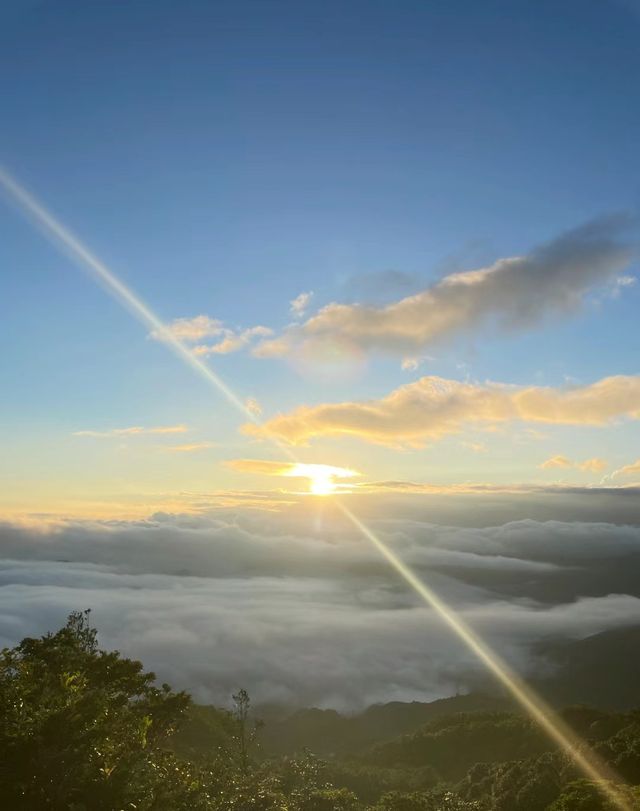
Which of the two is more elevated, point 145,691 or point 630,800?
point 145,691

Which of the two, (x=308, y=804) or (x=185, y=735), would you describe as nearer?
(x=308, y=804)

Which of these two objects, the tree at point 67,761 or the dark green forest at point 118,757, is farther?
the dark green forest at point 118,757

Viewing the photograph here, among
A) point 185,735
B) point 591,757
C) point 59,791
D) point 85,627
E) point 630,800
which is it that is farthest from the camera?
point 185,735

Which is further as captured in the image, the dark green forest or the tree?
the dark green forest

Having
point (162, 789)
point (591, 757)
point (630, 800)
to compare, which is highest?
point (162, 789)

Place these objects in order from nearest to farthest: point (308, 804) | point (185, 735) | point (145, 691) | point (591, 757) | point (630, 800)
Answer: point (630, 800) → point (145, 691) → point (308, 804) → point (591, 757) → point (185, 735)

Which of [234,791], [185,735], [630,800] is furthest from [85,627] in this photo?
[185,735]

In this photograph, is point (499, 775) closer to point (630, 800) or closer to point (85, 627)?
point (630, 800)

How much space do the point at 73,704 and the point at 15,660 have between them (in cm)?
1416

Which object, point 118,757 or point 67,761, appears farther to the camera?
point 118,757

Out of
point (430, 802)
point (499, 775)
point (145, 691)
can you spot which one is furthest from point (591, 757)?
point (145, 691)

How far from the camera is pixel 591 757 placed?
121688mm

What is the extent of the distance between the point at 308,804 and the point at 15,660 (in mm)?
69787

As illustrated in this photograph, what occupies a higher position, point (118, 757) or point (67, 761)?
point (67, 761)
